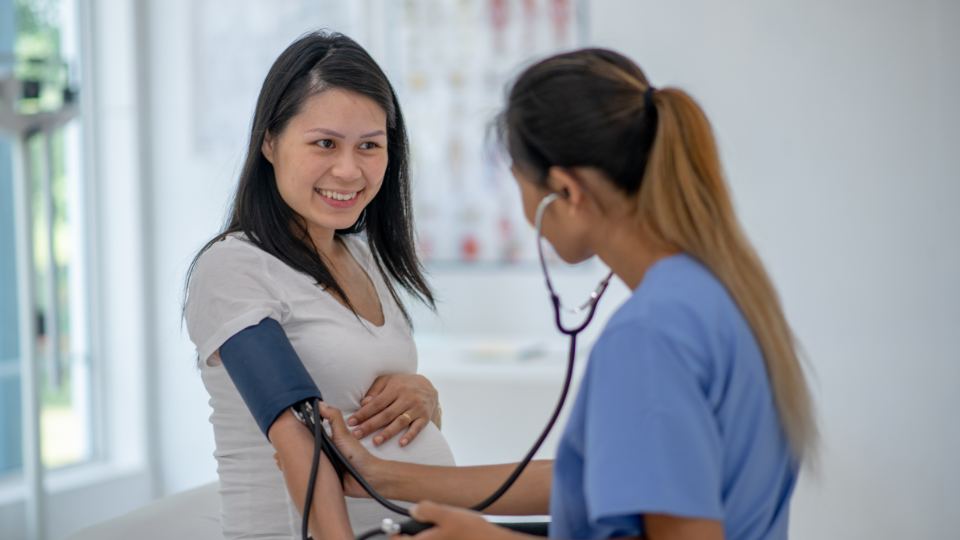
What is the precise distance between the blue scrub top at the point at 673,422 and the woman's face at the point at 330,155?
652 millimetres

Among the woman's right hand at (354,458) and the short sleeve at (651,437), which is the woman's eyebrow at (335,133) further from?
the short sleeve at (651,437)

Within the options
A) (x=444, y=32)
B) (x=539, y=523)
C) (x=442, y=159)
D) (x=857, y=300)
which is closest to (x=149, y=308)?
(x=442, y=159)

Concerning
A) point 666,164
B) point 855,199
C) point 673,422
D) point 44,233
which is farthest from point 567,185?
point 44,233

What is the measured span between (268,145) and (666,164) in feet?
2.51

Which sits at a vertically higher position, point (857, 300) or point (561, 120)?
point (561, 120)

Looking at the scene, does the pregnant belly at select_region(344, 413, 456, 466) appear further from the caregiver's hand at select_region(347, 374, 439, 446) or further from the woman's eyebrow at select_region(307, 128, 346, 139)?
the woman's eyebrow at select_region(307, 128, 346, 139)

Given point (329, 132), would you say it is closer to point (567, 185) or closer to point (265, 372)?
point (265, 372)

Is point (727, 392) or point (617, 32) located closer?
point (727, 392)

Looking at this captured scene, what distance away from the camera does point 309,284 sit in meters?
1.27

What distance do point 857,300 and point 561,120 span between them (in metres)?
1.79

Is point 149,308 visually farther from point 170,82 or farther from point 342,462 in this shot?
point 342,462

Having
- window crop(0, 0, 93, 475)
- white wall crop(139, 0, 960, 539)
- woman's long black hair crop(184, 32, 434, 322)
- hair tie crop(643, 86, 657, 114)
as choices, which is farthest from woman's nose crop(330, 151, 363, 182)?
window crop(0, 0, 93, 475)

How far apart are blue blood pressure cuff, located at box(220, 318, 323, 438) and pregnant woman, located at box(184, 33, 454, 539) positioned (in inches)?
1.9

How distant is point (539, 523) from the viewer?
4.28 feet
